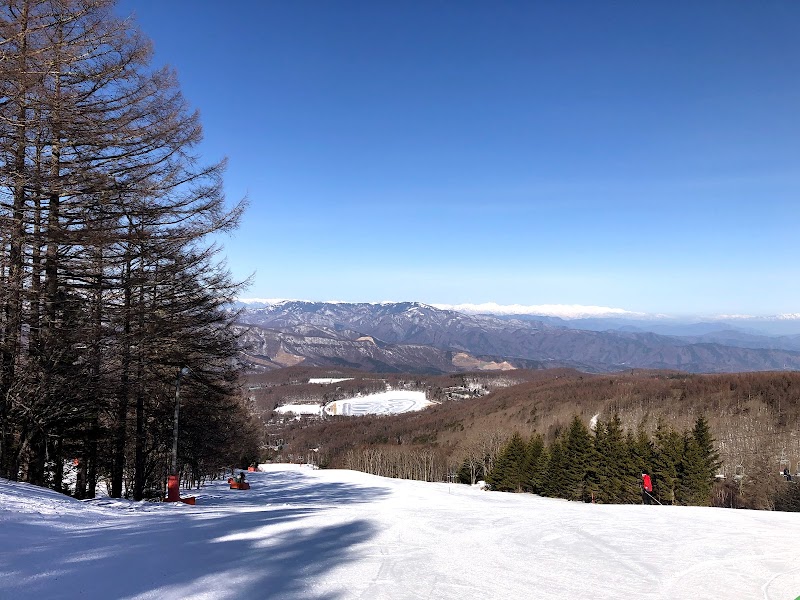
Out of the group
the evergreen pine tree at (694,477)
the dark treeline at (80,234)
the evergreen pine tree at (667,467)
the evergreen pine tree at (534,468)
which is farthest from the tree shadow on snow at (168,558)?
the evergreen pine tree at (534,468)

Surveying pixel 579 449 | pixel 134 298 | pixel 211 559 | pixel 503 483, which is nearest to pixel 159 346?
pixel 134 298

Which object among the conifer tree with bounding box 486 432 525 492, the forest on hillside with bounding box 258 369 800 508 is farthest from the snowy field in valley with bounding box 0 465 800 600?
the forest on hillside with bounding box 258 369 800 508

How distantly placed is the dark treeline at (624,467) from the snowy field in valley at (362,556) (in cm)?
2769

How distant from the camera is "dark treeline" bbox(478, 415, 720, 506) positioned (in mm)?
33875

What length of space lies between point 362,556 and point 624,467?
3501 centimetres

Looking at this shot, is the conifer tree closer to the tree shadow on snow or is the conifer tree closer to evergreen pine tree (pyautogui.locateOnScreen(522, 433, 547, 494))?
evergreen pine tree (pyautogui.locateOnScreen(522, 433, 547, 494))

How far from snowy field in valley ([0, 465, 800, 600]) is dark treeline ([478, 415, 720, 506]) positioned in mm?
27689

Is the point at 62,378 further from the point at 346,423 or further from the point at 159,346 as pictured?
the point at 346,423

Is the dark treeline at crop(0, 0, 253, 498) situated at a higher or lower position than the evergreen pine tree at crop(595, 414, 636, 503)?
higher

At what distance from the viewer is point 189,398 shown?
59.0 ft

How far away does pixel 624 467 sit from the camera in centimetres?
3534

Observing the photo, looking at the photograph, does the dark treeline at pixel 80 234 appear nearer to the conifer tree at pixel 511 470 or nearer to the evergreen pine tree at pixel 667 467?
the evergreen pine tree at pixel 667 467

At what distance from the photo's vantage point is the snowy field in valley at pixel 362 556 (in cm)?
468

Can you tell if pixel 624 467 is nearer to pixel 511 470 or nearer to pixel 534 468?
pixel 534 468
